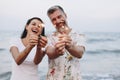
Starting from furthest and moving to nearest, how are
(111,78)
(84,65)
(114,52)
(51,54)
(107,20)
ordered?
1. (114,52)
2. (84,65)
3. (111,78)
4. (107,20)
5. (51,54)

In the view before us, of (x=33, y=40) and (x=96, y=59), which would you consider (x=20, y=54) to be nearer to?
(x=33, y=40)

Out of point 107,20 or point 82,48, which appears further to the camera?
point 107,20

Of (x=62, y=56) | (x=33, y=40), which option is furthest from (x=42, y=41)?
(x=62, y=56)

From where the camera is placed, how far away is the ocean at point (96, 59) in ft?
10.9

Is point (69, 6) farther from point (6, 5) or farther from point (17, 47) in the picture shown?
point (17, 47)

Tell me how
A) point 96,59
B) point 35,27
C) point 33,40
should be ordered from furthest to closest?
point 96,59 → point 35,27 → point 33,40

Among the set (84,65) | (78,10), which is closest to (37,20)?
(78,10)

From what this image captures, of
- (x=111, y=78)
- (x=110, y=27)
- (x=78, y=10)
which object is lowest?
(x=111, y=78)

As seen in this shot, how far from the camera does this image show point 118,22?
3047mm

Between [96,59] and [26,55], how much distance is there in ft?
9.25

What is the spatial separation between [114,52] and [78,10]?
1.42 meters

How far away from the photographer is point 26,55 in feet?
4.36

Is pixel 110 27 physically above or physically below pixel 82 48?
below

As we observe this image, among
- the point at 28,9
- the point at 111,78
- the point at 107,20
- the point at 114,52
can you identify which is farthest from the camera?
the point at 114,52
